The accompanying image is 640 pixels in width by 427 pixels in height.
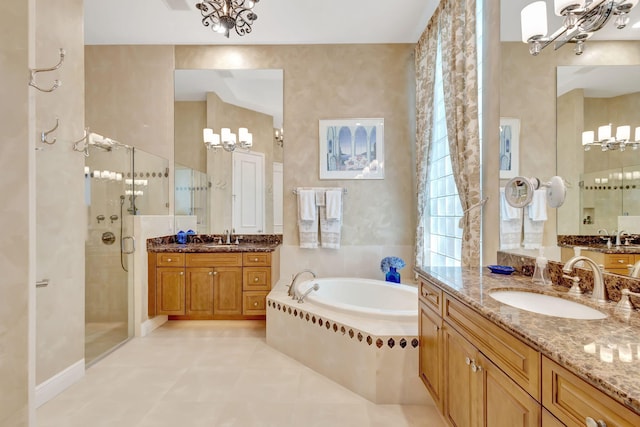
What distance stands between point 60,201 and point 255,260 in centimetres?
164

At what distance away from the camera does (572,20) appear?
4.53 ft

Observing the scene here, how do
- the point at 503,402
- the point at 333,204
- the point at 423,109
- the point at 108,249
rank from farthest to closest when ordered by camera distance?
the point at 333,204
the point at 423,109
the point at 108,249
the point at 503,402

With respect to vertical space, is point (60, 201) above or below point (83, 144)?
below

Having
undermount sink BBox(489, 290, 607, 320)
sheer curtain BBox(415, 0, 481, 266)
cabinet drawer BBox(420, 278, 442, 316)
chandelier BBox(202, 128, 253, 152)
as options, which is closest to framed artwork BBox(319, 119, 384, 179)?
chandelier BBox(202, 128, 253, 152)

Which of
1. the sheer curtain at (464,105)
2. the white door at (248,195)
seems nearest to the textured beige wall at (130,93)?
the white door at (248,195)

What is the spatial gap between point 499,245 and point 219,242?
286 centimetres

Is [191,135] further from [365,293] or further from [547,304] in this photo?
[547,304]

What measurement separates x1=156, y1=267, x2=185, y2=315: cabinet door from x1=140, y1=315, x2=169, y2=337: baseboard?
13 cm

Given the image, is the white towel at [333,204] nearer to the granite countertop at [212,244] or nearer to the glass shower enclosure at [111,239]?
the granite countertop at [212,244]

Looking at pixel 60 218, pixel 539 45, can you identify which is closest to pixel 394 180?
pixel 539 45

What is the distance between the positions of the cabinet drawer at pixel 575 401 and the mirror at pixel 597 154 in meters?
0.82

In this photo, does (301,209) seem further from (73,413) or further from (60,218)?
(73,413)

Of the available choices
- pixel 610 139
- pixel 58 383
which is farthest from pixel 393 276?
pixel 58 383

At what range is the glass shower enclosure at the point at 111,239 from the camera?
251 centimetres
